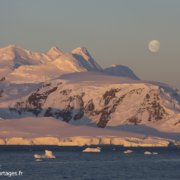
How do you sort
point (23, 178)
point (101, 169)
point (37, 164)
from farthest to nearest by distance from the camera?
point (37, 164) < point (101, 169) < point (23, 178)

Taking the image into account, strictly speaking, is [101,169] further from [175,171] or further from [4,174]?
[4,174]

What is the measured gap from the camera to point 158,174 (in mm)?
166625

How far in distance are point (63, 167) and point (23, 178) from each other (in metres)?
31.4

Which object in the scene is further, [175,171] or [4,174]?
[175,171]

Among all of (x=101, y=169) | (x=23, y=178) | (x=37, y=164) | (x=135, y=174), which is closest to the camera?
(x=23, y=178)

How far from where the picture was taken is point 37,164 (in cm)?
19225

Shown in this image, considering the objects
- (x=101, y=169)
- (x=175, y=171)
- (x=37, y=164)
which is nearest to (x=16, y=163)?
(x=37, y=164)

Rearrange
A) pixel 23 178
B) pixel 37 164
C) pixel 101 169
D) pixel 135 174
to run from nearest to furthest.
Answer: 1. pixel 23 178
2. pixel 135 174
3. pixel 101 169
4. pixel 37 164

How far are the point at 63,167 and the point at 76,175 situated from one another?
22055 mm

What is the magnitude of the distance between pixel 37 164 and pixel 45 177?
36.8 m

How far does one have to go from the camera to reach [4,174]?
15675 centimetres

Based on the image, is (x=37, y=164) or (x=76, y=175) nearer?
(x=76, y=175)

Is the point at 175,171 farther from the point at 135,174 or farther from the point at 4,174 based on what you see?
the point at 4,174

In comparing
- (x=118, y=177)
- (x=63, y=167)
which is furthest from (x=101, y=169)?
(x=118, y=177)
